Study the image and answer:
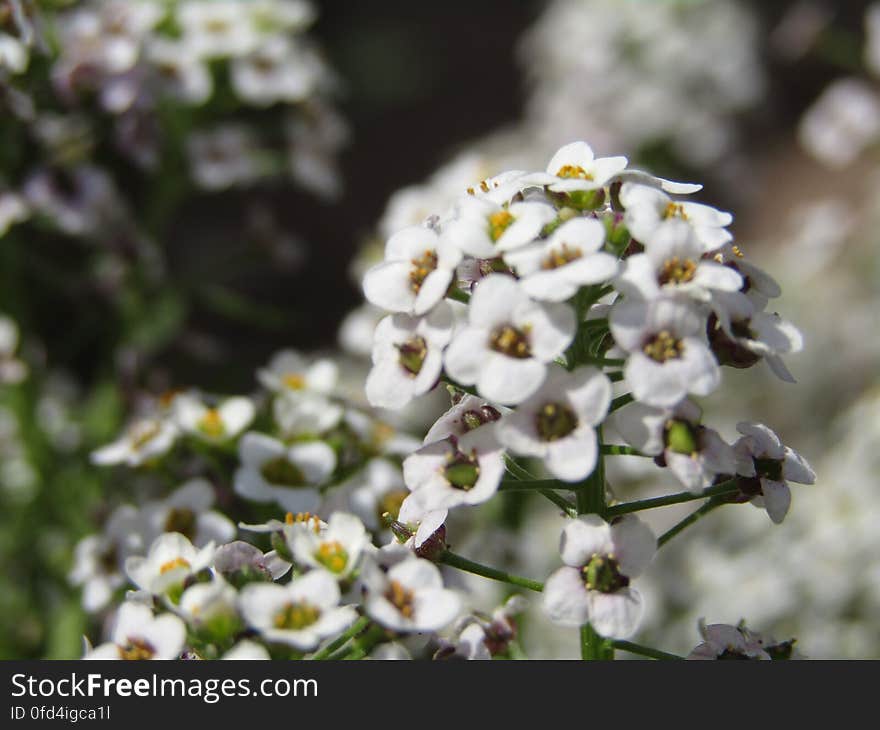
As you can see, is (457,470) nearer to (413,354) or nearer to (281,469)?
(413,354)

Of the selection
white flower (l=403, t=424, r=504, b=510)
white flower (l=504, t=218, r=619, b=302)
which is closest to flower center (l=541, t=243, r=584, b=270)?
white flower (l=504, t=218, r=619, b=302)

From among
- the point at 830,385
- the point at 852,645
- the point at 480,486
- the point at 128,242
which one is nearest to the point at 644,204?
the point at 480,486

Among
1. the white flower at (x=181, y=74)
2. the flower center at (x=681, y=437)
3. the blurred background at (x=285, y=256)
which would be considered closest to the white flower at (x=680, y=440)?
the flower center at (x=681, y=437)

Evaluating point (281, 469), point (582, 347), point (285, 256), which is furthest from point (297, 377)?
point (582, 347)

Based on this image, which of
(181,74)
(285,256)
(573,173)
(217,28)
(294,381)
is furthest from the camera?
(285,256)

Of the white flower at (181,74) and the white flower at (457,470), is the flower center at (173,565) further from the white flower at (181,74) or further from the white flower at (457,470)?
the white flower at (181,74)
